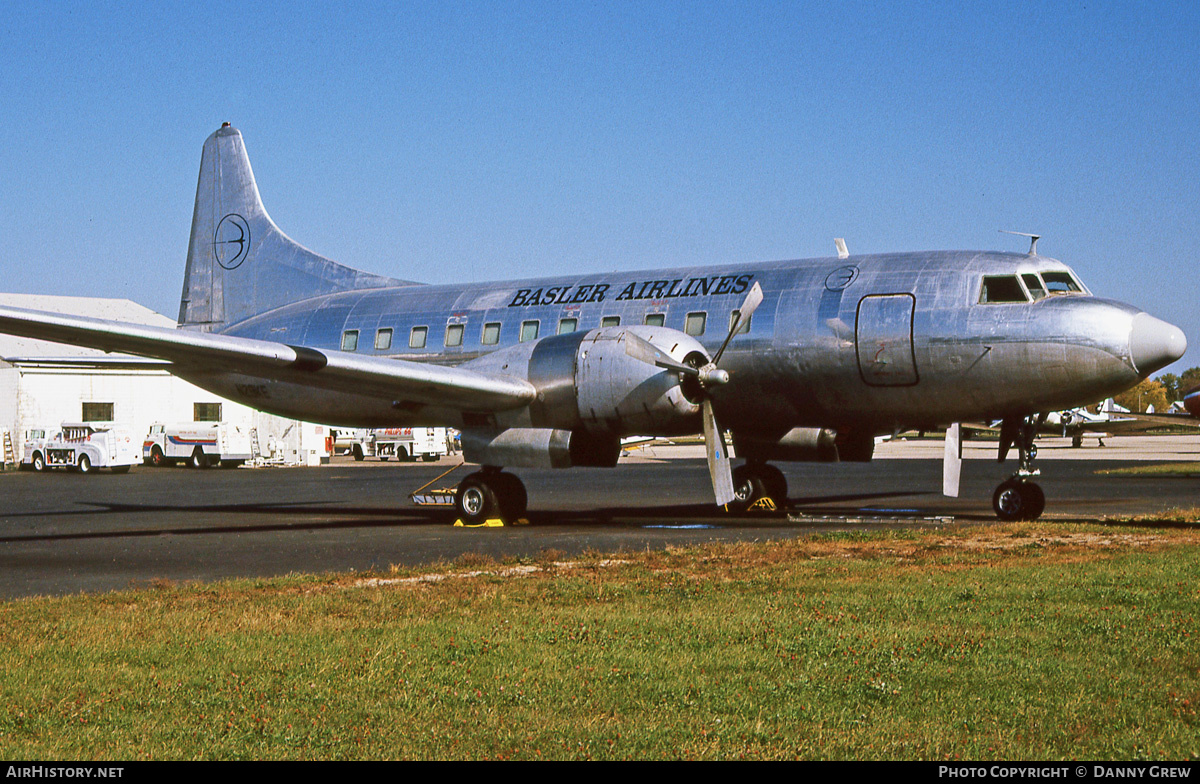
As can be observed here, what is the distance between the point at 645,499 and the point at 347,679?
2173 cm

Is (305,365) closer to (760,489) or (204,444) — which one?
(760,489)

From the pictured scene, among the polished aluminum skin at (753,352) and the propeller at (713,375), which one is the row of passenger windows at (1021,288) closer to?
the polished aluminum skin at (753,352)

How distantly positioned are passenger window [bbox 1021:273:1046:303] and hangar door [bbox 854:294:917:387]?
5.84 ft

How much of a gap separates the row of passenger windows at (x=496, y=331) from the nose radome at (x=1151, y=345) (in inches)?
243

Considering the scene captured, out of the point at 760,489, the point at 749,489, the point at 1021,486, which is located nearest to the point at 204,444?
the point at 749,489

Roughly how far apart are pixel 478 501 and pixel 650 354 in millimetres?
4500

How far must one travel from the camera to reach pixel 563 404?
64.4 ft

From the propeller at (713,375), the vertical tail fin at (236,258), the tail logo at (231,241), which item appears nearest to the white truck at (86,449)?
the vertical tail fin at (236,258)

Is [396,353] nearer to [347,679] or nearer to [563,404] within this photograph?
[563,404]

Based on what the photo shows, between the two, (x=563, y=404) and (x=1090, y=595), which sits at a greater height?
(x=563, y=404)

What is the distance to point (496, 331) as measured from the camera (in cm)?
2298

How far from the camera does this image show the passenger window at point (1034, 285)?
61.7 ft
